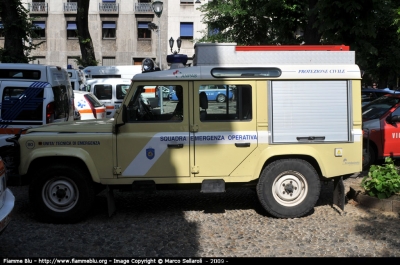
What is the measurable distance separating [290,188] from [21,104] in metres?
5.59

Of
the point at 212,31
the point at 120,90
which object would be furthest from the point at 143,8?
the point at 120,90

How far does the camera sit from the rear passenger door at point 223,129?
752 cm

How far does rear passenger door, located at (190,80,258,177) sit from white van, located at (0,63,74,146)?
3979 mm

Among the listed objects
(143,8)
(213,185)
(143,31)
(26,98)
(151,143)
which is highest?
(143,8)

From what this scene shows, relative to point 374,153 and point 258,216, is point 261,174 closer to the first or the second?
point 258,216

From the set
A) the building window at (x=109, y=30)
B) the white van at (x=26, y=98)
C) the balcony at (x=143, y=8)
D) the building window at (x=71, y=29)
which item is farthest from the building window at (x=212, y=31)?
the white van at (x=26, y=98)

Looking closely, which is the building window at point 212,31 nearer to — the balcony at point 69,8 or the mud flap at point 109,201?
the balcony at point 69,8

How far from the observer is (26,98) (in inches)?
408

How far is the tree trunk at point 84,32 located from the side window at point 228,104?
20.2m

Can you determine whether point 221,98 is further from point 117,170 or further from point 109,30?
point 109,30

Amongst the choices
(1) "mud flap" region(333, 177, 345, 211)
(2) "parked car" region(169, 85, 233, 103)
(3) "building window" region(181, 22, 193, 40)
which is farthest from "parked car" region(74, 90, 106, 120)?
(3) "building window" region(181, 22, 193, 40)

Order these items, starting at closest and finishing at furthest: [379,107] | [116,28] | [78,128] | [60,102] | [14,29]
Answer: [78,128] < [60,102] < [379,107] < [14,29] < [116,28]

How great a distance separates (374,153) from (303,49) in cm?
507

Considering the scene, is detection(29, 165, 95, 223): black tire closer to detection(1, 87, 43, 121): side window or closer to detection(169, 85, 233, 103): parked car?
detection(169, 85, 233, 103): parked car
